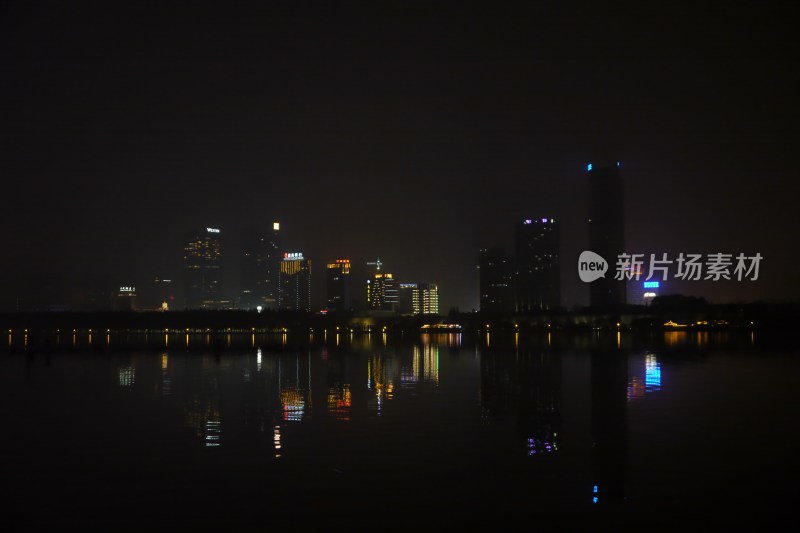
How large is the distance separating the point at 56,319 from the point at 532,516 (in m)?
212

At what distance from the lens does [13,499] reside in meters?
12.4

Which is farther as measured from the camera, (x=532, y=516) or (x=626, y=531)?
(x=532, y=516)

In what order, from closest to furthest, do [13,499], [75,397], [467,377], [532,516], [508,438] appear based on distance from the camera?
[532,516]
[13,499]
[508,438]
[75,397]
[467,377]

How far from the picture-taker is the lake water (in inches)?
457

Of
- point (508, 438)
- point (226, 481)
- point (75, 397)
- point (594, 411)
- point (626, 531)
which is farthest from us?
point (75, 397)

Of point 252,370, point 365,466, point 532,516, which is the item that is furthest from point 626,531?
point 252,370

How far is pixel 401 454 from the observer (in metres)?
16.0

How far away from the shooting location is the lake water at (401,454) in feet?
38.1

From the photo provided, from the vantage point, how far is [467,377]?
112 ft

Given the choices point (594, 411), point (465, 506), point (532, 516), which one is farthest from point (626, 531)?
point (594, 411)

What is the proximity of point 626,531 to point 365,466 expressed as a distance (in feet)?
19.3

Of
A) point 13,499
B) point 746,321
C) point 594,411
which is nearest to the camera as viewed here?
point 13,499

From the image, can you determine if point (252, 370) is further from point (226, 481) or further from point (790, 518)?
point (790, 518)

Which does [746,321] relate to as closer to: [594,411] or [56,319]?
[594,411]
